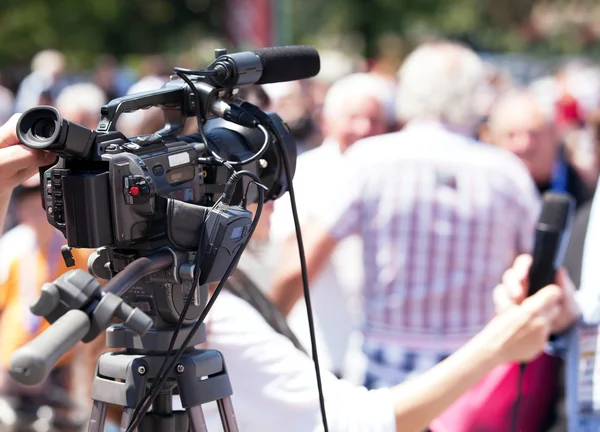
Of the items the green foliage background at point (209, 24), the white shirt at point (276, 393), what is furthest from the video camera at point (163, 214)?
the green foliage background at point (209, 24)

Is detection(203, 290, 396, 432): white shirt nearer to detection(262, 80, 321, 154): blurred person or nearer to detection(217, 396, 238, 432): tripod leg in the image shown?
detection(217, 396, 238, 432): tripod leg

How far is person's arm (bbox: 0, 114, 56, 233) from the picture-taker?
4.67ft

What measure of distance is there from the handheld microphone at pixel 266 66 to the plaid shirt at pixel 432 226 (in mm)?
1488

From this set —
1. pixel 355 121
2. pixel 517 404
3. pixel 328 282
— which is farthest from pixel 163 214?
pixel 355 121

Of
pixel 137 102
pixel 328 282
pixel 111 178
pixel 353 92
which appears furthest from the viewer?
pixel 353 92

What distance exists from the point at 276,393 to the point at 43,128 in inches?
28.9

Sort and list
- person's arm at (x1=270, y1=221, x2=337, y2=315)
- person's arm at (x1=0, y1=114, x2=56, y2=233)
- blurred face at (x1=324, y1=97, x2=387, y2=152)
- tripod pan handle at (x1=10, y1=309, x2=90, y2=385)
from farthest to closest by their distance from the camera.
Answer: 1. blurred face at (x1=324, y1=97, x2=387, y2=152)
2. person's arm at (x1=270, y1=221, x2=337, y2=315)
3. person's arm at (x1=0, y1=114, x2=56, y2=233)
4. tripod pan handle at (x1=10, y1=309, x2=90, y2=385)

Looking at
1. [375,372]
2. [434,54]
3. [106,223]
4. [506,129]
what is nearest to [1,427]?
[375,372]

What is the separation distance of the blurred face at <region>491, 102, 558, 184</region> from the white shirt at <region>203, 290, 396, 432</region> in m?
2.83

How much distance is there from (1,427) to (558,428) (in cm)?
252

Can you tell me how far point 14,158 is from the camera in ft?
4.65

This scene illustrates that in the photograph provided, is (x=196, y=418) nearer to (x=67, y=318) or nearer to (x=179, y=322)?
(x=179, y=322)

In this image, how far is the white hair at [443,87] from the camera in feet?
11.2

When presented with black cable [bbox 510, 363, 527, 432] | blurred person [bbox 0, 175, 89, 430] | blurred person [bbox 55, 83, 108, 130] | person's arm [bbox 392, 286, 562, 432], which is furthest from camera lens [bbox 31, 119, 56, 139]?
blurred person [bbox 55, 83, 108, 130]
